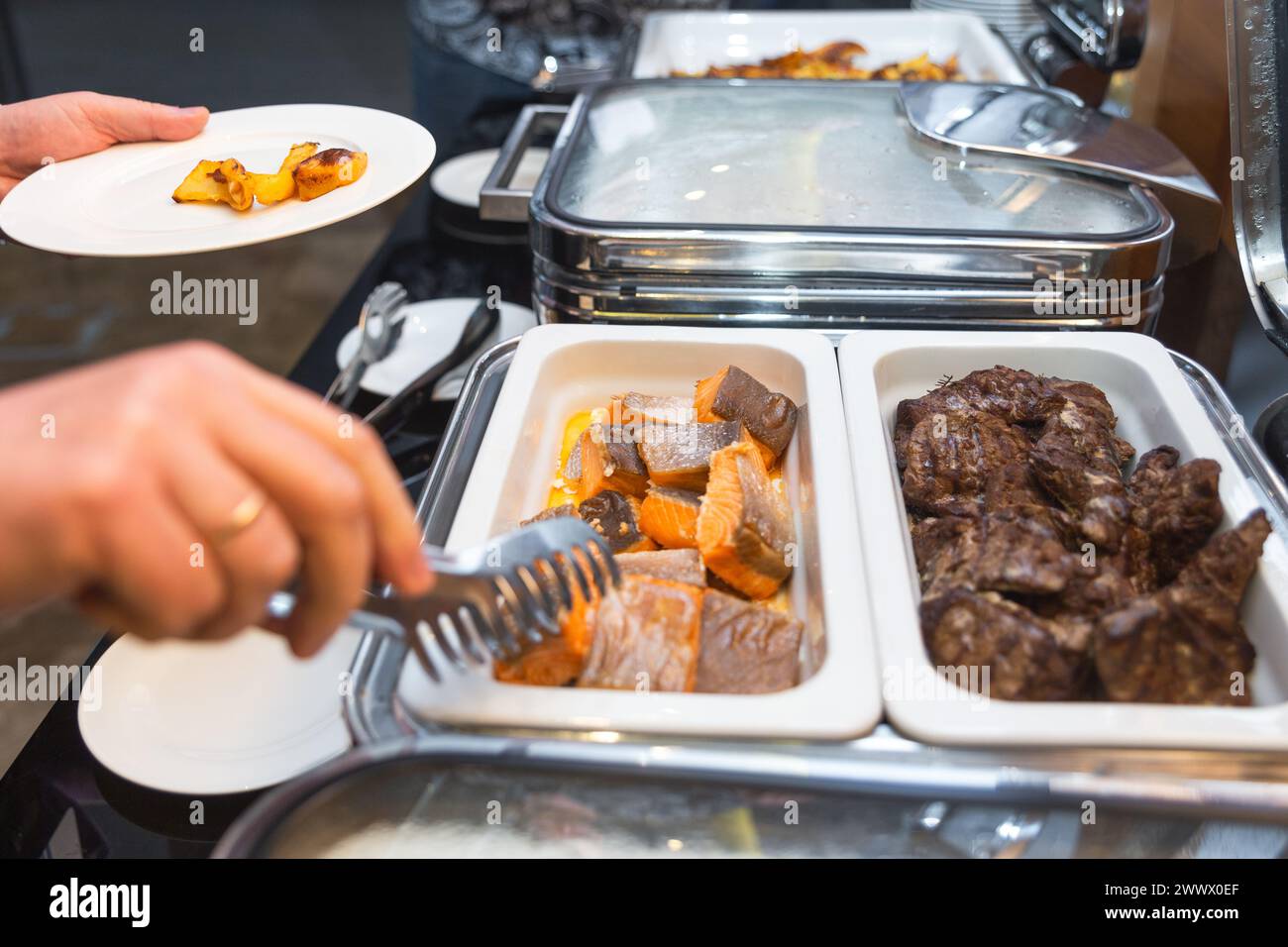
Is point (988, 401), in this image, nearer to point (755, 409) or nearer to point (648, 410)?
point (755, 409)

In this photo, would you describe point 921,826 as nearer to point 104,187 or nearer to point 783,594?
point 783,594

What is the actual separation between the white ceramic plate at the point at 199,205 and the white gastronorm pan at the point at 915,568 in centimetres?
63

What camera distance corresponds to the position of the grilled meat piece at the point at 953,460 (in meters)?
1.15

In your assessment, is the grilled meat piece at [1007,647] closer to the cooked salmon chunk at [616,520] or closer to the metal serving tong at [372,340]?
the cooked salmon chunk at [616,520]

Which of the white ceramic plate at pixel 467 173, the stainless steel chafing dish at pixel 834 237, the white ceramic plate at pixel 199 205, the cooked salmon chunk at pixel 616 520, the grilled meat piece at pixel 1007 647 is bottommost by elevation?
the white ceramic plate at pixel 467 173

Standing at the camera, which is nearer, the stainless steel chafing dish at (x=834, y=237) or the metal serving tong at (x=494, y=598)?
the metal serving tong at (x=494, y=598)

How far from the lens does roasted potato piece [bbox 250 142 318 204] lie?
953 mm

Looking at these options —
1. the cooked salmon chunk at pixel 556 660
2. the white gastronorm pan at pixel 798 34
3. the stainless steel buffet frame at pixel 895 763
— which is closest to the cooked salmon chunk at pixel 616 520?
the cooked salmon chunk at pixel 556 660

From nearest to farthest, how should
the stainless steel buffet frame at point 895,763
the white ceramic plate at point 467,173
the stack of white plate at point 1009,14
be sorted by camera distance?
the stainless steel buffet frame at point 895,763, the white ceramic plate at point 467,173, the stack of white plate at point 1009,14

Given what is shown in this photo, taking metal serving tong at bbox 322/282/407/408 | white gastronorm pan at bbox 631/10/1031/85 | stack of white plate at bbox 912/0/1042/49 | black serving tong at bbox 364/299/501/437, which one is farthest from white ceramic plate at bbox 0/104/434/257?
stack of white plate at bbox 912/0/1042/49

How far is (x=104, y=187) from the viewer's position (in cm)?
97

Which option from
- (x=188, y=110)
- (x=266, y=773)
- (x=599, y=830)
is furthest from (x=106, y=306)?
(x=599, y=830)

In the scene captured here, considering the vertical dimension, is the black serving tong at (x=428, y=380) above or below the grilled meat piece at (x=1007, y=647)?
below

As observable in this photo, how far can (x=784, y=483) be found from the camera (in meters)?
1.29
